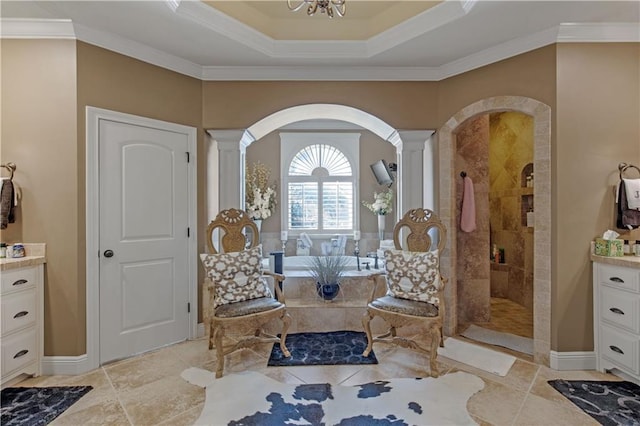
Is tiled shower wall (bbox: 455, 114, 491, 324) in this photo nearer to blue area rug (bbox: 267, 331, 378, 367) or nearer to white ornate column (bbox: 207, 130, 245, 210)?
blue area rug (bbox: 267, 331, 378, 367)

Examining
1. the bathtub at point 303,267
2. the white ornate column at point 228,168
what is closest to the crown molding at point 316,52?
the white ornate column at point 228,168

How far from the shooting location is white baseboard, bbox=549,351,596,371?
9.46 ft

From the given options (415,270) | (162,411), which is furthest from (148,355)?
(415,270)

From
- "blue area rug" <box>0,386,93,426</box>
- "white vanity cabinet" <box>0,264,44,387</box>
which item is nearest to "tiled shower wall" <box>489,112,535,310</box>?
"blue area rug" <box>0,386,93,426</box>

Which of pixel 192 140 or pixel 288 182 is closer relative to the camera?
pixel 192 140

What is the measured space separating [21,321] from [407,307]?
10.2 ft

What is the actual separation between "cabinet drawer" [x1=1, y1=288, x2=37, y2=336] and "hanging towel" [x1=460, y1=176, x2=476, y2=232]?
13.8ft

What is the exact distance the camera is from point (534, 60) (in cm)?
304

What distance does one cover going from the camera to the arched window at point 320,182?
255 inches

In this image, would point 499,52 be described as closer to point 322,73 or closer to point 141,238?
point 322,73

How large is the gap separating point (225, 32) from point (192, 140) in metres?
1.15

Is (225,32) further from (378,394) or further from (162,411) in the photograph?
(378,394)

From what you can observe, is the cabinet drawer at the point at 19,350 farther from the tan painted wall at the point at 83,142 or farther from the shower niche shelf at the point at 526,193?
the shower niche shelf at the point at 526,193

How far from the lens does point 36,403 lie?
2.43m
